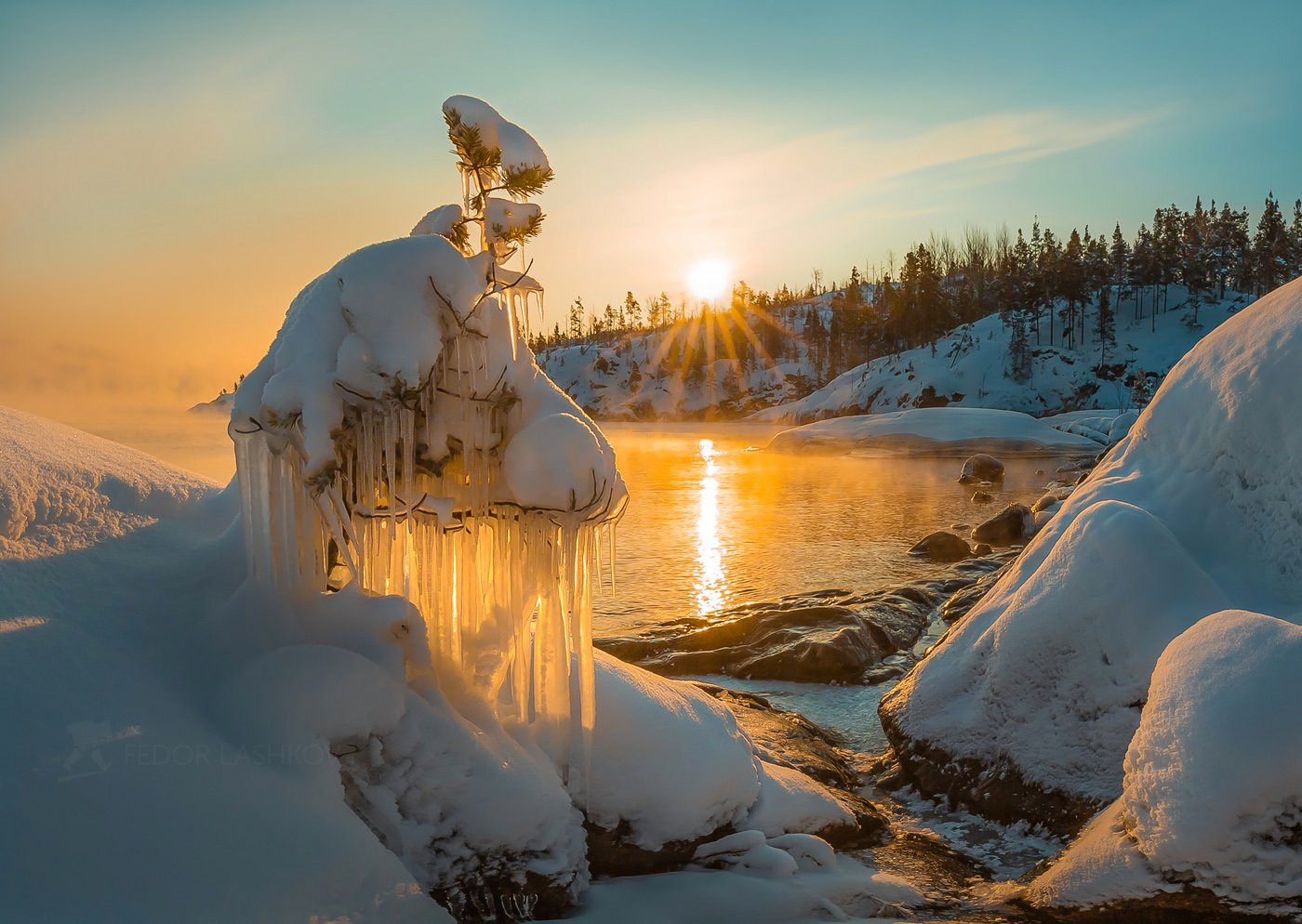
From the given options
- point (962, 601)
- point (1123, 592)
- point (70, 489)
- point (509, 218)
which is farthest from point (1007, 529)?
point (70, 489)

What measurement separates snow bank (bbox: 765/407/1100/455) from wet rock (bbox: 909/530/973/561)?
28381 mm

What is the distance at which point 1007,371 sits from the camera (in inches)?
2817

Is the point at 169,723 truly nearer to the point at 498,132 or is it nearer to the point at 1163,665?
the point at 498,132

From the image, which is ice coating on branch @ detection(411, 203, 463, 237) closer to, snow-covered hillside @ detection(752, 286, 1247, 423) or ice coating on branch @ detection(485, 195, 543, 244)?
ice coating on branch @ detection(485, 195, 543, 244)

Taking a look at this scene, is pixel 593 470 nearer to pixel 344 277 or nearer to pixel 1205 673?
pixel 344 277

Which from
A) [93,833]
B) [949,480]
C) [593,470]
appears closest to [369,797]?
[93,833]

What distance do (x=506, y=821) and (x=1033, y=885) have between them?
3329 mm

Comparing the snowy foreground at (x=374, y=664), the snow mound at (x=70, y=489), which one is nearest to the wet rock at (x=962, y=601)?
the snowy foreground at (x=374, y=664)

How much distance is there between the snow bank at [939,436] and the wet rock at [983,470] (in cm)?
1265

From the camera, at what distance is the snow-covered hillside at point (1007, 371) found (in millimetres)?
69312

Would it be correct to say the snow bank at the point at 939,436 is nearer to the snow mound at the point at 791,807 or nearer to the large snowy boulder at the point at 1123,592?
the large snowy boulder at the point at 1123,592

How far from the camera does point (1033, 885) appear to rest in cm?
520

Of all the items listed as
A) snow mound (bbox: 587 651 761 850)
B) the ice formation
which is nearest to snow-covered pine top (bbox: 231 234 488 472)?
the ice formation

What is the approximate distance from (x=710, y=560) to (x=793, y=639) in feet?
23.8
